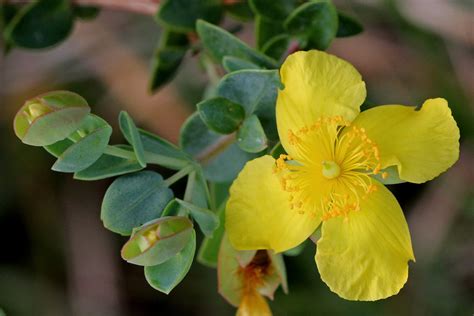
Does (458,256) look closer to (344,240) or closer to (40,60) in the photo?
(344,240)

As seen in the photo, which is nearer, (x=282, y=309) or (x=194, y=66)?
(x=282, y=309)

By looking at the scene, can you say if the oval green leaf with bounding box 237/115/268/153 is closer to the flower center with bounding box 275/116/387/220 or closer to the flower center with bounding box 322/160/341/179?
the flower center with bounding box 275/116/387/220

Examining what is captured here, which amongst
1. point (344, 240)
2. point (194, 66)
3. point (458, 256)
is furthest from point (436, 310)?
point (344, 240)

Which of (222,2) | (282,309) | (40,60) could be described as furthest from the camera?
(40,60)

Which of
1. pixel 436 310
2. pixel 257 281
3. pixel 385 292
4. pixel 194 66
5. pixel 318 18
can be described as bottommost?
pixel 436 310

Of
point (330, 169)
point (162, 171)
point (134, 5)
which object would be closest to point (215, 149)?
point (330, 169)

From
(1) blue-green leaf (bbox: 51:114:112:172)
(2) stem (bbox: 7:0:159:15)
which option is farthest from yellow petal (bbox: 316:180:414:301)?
(2) stem (bbox: 7:0:159:15)
